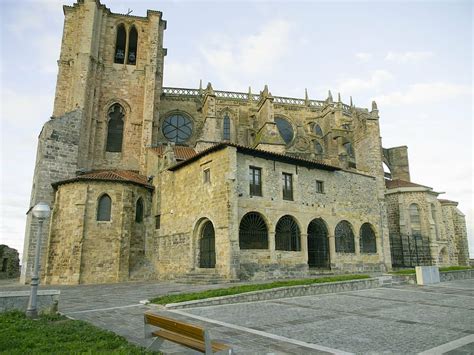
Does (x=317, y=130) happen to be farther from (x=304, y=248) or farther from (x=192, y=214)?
(x=192, y=214)

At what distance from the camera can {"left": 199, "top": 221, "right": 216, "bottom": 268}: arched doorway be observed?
18578mm

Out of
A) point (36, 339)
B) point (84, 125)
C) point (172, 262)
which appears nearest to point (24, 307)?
point (36, 339)

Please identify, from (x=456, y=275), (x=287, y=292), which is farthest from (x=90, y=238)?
(x=456, y=275)

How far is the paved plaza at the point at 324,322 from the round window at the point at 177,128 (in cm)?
2185

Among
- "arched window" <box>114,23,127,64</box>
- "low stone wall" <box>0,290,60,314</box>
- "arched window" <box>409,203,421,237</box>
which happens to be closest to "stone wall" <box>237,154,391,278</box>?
"arched window" <box>409,203,421,237</box>

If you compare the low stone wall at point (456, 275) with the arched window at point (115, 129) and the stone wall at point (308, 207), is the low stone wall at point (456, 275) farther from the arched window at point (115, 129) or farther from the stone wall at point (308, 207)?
the arched window at point (115, 129)

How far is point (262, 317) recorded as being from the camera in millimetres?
7680

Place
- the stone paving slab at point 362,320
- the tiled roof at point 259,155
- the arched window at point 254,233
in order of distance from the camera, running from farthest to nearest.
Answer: the arched window at point 254,233 < the tiled roof at point 259,155 < the stone paving slab at point 362,320

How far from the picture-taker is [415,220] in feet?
97.3

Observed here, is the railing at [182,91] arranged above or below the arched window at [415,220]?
above

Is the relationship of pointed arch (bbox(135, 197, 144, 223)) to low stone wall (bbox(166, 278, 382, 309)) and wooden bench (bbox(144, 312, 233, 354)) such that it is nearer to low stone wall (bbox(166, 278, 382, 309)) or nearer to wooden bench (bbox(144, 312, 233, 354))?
low stone wall (bbox(166, 278, 382, 309))

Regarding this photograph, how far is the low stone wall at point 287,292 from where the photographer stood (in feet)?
31.4

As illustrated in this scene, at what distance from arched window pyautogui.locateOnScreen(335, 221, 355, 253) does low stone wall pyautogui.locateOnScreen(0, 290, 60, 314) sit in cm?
1754

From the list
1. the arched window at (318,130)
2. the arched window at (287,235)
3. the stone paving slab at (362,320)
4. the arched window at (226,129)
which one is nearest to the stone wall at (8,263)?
the arched window at (226,129)
